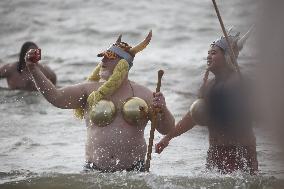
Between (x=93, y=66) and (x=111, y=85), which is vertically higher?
(x=111, y=85)

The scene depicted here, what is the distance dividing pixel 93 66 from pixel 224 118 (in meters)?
9.44

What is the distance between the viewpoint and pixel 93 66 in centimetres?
1465

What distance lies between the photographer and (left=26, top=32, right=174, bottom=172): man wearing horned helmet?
18.2 ft

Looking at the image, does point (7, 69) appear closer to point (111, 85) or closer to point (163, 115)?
point (111, 85)

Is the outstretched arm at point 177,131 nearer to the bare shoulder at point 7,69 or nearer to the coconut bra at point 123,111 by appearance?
the coconut bra at point 123,111

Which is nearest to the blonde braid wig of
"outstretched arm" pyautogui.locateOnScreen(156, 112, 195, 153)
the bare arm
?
the bare arm

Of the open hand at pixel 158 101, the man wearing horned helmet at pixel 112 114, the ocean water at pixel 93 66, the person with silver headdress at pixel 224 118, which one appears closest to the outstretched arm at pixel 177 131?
the person with silver headdress at pixel 224 118

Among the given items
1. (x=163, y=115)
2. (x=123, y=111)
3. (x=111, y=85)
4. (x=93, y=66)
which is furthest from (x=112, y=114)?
(x=93, y=66)

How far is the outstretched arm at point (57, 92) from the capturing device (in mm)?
5422

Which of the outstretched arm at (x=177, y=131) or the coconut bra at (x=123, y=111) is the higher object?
the coconut bra at (x=123, y=111)

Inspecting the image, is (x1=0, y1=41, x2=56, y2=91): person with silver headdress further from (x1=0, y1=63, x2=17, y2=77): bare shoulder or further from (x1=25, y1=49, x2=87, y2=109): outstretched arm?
(x1=25, y1=49, x2=87, y2=109): outstretched arm

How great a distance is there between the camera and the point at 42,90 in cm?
548

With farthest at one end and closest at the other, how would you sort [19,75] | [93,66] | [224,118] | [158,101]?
[93,66] < [19,75] < [224,118] < [158,101]

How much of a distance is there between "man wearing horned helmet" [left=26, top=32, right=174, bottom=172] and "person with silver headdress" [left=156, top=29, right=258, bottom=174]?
1.10ft
